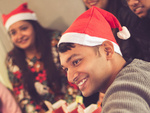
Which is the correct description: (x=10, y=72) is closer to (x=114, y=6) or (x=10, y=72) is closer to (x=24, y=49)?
(x=24, y=49)

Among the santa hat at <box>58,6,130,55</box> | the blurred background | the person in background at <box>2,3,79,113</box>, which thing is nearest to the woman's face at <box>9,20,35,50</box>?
the person in background at <box>2,3,79,113</box>

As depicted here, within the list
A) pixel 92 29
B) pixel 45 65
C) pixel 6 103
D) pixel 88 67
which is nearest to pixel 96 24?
pixel 92 29

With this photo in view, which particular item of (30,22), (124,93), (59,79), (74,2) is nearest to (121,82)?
(124,93)

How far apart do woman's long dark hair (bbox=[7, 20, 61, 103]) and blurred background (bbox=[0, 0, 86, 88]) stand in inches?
2.8

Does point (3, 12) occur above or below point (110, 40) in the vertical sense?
above

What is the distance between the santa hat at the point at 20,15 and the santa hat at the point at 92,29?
788 millimetres

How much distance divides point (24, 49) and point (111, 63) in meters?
0.98

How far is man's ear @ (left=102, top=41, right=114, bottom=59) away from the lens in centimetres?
52

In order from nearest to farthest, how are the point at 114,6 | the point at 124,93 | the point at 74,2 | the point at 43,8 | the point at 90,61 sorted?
the point at 124,93
the point at 90,61
the point at 114,6
the point at 74,2
the point at 43,8

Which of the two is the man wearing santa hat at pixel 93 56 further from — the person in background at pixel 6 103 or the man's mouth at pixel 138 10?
the person in background at pixel 6 103

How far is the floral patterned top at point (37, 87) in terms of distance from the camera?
1.22 meters

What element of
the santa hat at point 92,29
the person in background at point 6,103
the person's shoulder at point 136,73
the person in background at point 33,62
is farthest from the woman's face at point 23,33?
the person's shoulder at point 136,73

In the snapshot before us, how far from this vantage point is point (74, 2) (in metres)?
0.81

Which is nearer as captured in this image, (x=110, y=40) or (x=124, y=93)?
(x=124, y=93)
